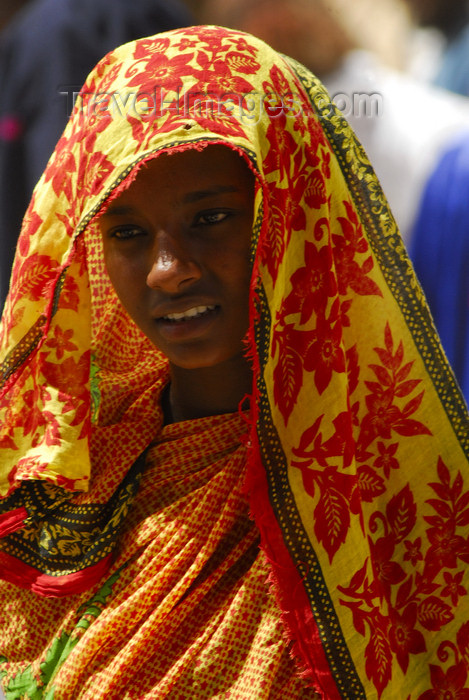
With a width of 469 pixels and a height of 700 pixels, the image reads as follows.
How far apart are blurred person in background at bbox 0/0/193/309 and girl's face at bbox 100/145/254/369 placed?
0.83m

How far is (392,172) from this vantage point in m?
1.52

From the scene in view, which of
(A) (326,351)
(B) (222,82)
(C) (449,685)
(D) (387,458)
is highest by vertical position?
(B) (222,82)

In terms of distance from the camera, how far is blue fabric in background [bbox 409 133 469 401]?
1.41m

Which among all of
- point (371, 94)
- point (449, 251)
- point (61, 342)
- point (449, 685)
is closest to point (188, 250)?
point (61, 342)

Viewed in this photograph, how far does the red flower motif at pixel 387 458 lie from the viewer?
3.12ft

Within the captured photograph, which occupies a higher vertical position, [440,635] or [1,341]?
[1,341]

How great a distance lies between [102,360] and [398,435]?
42 cm

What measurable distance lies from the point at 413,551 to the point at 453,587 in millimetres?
59

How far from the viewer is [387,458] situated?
0.95 metres

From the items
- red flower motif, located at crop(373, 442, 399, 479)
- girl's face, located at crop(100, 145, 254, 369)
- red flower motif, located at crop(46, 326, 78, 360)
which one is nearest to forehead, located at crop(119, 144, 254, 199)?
girl's face, located at crop(100, 145, 254, 369)

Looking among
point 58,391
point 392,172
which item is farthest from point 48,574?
point 392,172

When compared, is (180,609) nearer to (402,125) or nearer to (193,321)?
(193,321)

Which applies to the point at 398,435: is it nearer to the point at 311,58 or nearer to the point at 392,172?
the point at 392,172

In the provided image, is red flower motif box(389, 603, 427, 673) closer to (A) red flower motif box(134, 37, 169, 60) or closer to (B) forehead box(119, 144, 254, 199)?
(B) forehead box(119, 144, 254, 199)
